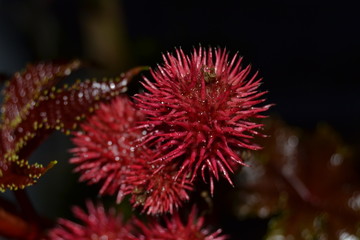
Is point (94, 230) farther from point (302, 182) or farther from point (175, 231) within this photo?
point (302, 182)

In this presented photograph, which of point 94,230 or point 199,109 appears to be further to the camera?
point 94,230

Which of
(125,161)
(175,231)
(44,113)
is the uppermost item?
(44,113)

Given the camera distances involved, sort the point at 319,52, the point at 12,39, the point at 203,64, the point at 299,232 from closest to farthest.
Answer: the point at 203,64, the point at 299,232, the point at 319,52, the point at 12,39

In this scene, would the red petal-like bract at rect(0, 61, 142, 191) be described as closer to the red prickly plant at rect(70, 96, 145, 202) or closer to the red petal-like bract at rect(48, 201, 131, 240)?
the red prickly plant at rect(70, 96, 145, 202)

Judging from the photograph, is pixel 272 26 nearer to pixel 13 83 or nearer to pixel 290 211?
pixel 290 211

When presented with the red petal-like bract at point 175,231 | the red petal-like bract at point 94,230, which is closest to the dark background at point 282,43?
the red petal-like bract at point 94,230

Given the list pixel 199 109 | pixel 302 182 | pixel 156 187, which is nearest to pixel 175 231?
pixel 156 187

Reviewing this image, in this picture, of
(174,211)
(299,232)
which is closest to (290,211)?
(299,232)
